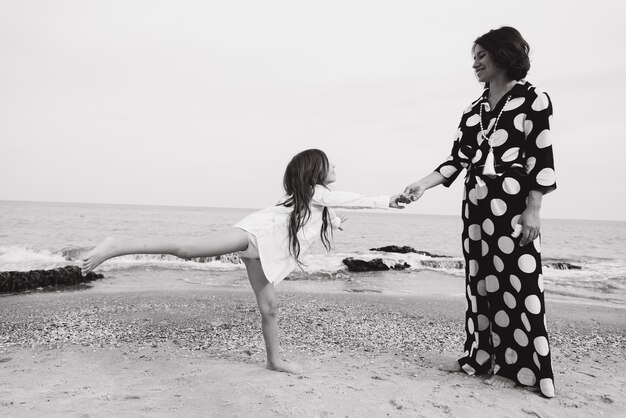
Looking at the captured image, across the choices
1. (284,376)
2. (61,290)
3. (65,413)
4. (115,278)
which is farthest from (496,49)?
(115,278)

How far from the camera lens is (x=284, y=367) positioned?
3.90 metres

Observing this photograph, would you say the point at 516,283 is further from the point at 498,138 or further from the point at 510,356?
the point at 498,138

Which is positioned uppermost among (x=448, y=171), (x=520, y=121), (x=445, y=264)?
(x=520, y=121)

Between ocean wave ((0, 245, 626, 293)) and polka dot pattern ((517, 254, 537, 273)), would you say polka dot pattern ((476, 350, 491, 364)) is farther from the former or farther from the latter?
ocean wave ((0, 245, 626, 293))

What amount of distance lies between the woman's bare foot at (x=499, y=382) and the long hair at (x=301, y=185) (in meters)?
1.69

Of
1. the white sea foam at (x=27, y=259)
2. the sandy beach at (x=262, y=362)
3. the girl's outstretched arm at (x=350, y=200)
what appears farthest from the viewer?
the white sea foam at (x=27, y=259)

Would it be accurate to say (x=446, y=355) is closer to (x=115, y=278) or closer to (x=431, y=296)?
(x=431, y=296)

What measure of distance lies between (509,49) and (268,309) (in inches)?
108

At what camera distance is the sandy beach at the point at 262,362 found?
3.16 m

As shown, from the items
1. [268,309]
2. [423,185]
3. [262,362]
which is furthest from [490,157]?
[262,362]

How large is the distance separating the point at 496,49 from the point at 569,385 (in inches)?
106

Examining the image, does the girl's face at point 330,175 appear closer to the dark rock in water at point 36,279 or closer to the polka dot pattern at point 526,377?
the polka dot pattern at point 526,377

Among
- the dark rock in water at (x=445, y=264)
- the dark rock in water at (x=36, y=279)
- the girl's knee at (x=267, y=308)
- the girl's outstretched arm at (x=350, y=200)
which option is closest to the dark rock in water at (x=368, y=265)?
the dark rock in water at (x=445, y=264)

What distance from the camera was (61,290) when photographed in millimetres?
9953
